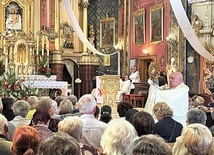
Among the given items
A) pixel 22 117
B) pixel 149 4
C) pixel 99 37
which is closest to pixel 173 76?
pixel 22 117

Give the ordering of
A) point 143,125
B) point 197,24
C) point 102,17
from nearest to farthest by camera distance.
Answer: point 143,125 < point 197,24 < point 102,17

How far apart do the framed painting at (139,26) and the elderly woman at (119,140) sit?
14.8m

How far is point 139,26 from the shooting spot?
1820cm

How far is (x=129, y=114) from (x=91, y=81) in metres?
12.8

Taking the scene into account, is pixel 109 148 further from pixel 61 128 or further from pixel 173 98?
pixel 173 98

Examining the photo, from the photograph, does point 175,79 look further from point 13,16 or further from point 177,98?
point 13,16

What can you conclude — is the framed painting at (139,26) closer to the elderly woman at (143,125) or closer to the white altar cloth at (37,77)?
the white altar cloth at (37,77)

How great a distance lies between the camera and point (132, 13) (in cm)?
1912

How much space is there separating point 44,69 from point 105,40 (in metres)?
6.00

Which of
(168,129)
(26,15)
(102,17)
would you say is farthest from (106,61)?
(168,129)

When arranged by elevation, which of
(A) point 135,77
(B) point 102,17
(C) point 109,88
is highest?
(B) point 102,17

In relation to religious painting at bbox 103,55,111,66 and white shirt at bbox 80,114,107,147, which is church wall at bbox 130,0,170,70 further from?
white shirt at bbox 80,114,107,147

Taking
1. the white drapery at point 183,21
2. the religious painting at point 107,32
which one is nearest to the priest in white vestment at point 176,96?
the white drapery at point 183,21

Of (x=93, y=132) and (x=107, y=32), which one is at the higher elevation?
(x=107, y=32)
